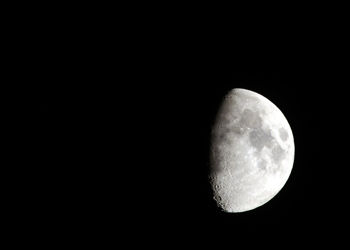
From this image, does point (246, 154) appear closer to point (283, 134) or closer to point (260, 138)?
point (260, 138)

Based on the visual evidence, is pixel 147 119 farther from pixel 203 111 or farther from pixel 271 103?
pixel 271 103

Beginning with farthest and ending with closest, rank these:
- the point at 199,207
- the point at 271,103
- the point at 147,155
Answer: the point at 271,103, the point at 199,207, the point at 147,155

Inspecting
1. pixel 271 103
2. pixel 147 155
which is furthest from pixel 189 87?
pixel 271 103

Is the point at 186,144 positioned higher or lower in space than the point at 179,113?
lower

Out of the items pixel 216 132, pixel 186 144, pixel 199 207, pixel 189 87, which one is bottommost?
pixel 199 207

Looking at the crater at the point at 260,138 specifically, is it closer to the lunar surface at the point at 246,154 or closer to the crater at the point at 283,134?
the lunar surface at the point at 246,154

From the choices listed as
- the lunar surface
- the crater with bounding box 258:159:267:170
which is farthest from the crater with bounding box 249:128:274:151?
the crater with bounding box 258:159:267:170

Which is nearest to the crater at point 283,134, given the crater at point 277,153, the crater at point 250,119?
the crater at point 277,153

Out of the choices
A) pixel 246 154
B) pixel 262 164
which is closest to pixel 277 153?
pixel 262 164

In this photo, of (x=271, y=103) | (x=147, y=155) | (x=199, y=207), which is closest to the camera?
(x=147, y=155)
